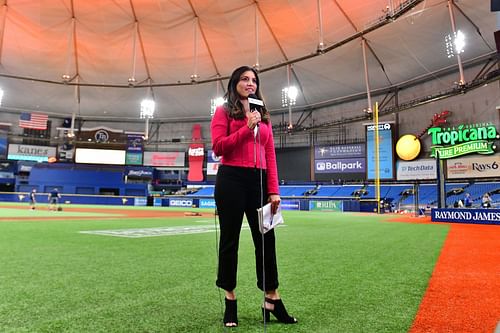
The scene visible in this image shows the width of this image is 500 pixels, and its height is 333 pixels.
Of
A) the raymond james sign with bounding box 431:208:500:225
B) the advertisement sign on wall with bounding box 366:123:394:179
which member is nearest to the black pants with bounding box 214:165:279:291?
the raymond james sign with bounding box 431:208:500:225

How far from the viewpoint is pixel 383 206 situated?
95.3ft

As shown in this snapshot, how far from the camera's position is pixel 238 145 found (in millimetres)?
2465

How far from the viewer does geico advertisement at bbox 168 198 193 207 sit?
3856 cm

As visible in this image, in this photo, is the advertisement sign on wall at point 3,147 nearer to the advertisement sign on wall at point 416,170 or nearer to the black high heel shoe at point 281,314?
the advertisement sign on wall at point 416,170

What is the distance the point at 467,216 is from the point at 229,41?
24131mm

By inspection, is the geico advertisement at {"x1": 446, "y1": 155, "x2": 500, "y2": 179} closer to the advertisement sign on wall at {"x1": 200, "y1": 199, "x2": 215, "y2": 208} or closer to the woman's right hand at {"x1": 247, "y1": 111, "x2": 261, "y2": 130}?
the advertisement sign on wall at {"x1": 200, "y1": 199, "x2": 215, "y2": 208}

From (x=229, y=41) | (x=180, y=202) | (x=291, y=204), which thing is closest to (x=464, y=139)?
(x=291, y=204)

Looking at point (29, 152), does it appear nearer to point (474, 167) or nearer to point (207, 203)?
point (207, 203)

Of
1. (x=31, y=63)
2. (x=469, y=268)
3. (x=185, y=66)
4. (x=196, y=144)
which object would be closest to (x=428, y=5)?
(x=185, y=66)

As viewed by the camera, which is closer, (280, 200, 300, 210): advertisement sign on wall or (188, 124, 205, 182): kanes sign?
(280, 200, 300, 210): advertisement sign on wall

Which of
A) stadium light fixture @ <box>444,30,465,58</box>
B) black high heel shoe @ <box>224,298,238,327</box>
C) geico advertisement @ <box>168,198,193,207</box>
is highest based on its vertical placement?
A: stadium light fixture @ <box>444,30,465,58</box>

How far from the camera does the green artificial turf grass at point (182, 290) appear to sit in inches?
91.4

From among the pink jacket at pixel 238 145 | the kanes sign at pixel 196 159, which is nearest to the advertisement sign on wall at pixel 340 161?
the kanes sign at pixel 196 159

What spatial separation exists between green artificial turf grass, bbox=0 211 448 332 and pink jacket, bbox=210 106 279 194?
104cm
